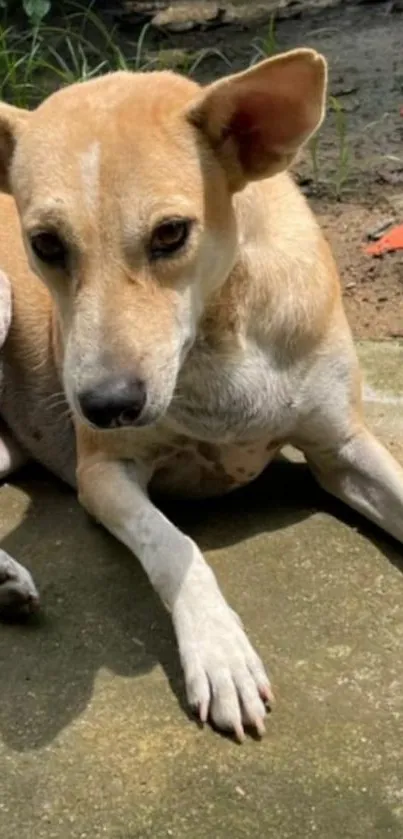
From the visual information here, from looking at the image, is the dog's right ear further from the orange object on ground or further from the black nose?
the orange object on ground

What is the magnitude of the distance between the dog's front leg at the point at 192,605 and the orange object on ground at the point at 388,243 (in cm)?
206

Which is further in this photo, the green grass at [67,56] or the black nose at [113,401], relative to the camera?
the green grass at [67,56]

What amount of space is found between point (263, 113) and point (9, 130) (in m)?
0.59

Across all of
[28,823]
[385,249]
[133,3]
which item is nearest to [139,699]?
[28,823]

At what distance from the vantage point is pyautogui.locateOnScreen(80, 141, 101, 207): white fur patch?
3092 millimetres

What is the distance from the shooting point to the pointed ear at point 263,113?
3.15 meters

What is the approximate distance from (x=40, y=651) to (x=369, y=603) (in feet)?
2.61

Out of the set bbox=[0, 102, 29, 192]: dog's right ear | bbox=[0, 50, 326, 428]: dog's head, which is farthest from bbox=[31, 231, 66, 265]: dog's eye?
bbox=[0, 102, 29, 192]: dog's right ear

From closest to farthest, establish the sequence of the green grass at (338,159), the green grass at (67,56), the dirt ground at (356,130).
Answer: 1. the dirt ground at (356,130)
2. the green grass at (338,159)
3. the green grass at (67,56)

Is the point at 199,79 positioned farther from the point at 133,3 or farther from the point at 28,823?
the point at 28,823

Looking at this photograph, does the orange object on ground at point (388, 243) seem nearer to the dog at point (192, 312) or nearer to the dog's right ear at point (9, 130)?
the dog at point (192, 312)

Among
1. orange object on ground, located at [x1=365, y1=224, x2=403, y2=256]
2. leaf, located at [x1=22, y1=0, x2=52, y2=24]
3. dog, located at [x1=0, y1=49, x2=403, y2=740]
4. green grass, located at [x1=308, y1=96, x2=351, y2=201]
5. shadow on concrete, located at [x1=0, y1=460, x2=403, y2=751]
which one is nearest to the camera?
dog, located at [x1=0, y1=49, x2=403, y2=740]

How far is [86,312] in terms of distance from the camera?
3.11 meters

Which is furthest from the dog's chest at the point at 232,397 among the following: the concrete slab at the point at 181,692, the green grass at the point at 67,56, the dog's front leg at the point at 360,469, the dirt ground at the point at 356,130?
the green grass at the point at 67,56
